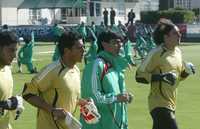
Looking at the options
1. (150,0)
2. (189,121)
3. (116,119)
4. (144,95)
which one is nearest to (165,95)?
(116,119)

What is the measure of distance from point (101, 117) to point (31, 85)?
1266 millimetres

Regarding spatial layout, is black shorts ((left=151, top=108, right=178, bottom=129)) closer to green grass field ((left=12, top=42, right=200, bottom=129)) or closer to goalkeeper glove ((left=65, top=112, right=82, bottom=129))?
goalkeeper glove ((left=65, top=112, right=82, bottom=129))

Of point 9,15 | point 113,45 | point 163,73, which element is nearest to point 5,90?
point 113,45

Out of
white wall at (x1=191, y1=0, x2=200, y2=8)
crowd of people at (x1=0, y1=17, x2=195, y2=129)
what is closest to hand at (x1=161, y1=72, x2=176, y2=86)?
crowd of people at (x1=0, y1=17, x2=195, y2=129)

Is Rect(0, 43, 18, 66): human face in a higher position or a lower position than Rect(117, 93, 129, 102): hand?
higher

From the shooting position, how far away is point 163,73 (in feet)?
27.8

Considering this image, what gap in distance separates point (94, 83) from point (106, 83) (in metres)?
0.14

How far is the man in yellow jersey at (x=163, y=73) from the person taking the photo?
27.8 ft

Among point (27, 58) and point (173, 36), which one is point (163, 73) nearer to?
point (173, 36)

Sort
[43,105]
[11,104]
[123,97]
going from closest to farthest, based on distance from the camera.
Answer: [11,104] < [43,105] < [123,97]

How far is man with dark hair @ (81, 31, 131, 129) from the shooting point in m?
7.41

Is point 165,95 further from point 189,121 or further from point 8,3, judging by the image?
point 8,3

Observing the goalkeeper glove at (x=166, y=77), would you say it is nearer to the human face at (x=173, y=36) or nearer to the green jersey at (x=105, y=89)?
the human face at (x=173, y=36)

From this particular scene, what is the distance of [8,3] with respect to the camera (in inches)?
2931
